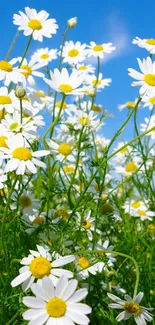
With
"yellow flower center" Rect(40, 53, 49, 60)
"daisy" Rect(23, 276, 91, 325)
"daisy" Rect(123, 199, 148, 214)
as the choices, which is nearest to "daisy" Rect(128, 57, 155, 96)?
"daisy" Rect(23, 276, 91, 325)

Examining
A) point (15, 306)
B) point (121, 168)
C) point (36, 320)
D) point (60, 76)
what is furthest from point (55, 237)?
point (121, 168)

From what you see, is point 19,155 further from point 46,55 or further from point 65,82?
point 46,55

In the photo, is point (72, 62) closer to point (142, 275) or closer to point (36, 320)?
point (142, 275)

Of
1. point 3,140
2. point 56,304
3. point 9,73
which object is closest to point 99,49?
point 9,73

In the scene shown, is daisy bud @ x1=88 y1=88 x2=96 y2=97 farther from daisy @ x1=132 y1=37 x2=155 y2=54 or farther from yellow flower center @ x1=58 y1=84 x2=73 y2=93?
yellow flower center @ x1=58 y1=84 x2=73 y2=93

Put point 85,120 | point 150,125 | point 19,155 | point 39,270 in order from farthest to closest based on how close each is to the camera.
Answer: point 150,125
point 85,120
point 19,155
point 39,270

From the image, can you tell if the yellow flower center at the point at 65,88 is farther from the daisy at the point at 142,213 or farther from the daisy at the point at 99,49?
the daisy at the point at 142,213

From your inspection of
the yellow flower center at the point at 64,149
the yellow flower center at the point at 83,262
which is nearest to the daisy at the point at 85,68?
the yellow flower center at the point at 64,149
